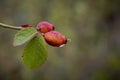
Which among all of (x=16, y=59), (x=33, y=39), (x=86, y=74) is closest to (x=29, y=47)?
(x=33, y=39)

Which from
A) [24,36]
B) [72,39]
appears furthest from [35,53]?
[72,39]

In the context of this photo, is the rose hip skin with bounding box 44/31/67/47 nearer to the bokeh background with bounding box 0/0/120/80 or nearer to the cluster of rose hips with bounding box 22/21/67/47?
the cluster of rose hips with bounding box 22/21/67/47

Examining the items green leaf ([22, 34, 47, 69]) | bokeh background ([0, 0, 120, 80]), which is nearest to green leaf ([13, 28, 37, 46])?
green leaf ([22, 34, 47, 69])

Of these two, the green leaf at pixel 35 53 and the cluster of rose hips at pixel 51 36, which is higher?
the cluster of rose hips at pixel 51 36

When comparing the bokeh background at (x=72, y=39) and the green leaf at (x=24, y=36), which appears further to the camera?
the bokeh background at (x=72, y=39)

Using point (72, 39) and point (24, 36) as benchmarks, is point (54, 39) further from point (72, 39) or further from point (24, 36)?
point (72, 39)

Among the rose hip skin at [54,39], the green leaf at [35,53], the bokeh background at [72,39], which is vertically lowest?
the bokeh background at [72,39]

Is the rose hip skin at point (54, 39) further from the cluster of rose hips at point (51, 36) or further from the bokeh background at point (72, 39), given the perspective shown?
the bokeh background at point (72, 39)

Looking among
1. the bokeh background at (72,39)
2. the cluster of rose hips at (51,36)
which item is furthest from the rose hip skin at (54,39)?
the bokeh background at (72,39)
